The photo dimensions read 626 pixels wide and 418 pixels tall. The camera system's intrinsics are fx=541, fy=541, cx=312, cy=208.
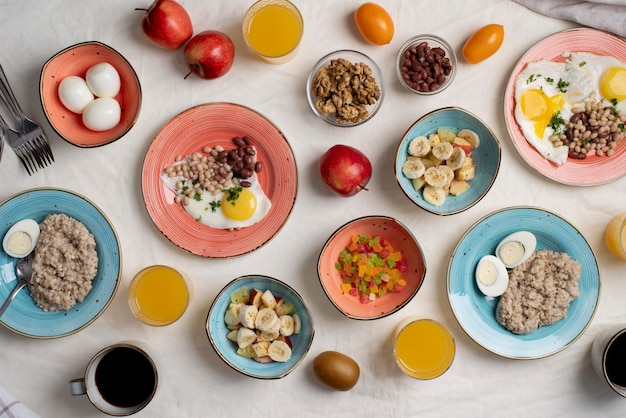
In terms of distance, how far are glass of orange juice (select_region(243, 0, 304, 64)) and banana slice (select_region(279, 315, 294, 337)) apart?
867mm

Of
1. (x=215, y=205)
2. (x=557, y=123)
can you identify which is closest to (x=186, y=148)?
(x=215, y=205)

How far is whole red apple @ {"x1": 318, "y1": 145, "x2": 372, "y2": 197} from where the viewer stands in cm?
175

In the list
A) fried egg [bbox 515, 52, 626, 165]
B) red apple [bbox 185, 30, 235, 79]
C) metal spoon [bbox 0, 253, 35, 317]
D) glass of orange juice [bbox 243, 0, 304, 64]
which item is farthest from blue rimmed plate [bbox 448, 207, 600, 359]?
metal spoon [bbox 0, 253, 35, 317]

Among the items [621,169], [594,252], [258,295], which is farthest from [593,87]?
[258,295]

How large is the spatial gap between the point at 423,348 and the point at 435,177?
57 centimetres

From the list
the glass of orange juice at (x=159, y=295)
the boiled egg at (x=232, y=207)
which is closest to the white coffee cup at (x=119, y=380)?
the glass of orange juice at (x=159, y=295)

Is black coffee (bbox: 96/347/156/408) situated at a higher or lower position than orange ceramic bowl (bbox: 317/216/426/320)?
lower

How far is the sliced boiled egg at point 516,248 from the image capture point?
1.82 meters

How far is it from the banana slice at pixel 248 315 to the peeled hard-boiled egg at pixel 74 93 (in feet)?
2.85

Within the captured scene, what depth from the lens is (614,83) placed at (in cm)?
185

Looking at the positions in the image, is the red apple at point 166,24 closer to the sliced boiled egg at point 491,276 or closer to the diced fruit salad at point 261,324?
the diced fruit salad at point 261,324

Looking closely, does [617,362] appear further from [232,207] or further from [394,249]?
[232,207]

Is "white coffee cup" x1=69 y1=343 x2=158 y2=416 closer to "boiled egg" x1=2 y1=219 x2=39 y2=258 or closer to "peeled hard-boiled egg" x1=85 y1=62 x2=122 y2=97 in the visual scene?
"boiled egg" x1=2 y1=219 x2=39 y2=258

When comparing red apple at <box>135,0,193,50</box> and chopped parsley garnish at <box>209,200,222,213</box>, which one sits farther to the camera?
chopped parsley garnish at <box>209,200,222,213</box>
